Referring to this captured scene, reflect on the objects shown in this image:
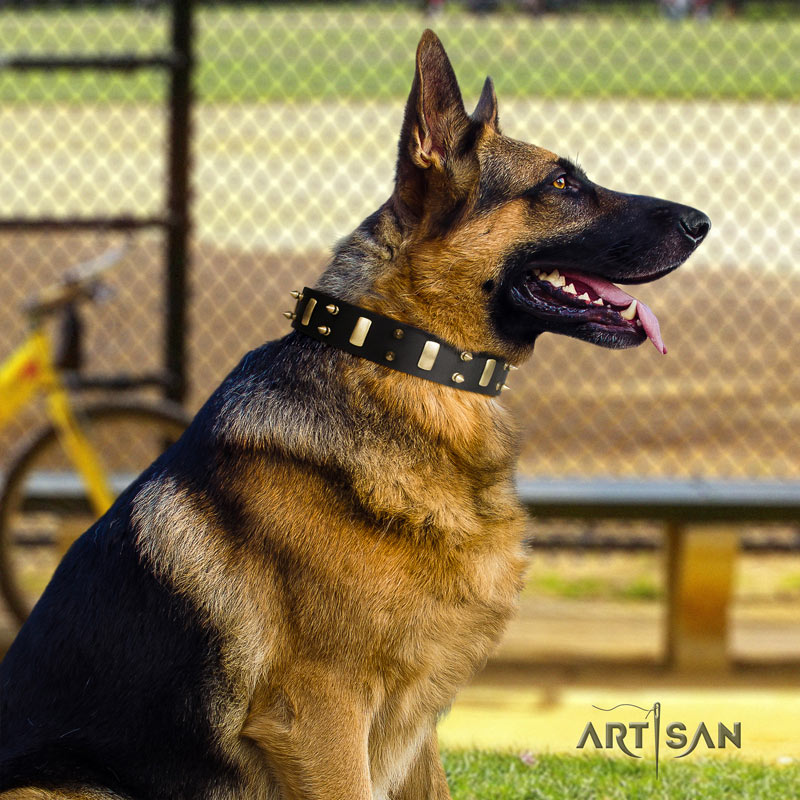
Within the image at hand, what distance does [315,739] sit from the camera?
2.21 meters

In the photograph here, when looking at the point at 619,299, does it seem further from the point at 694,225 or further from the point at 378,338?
the point at 378,338

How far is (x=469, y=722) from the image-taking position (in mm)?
4211

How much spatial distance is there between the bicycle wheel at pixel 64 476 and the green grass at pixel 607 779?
2070 millimetres

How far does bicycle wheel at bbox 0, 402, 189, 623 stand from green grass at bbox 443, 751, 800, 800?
2070 mm

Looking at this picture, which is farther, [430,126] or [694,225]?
[694,225]

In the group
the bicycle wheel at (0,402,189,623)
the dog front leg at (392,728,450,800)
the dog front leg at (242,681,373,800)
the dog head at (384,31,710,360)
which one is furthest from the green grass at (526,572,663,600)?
the dog front leg at (242,681,373,800)

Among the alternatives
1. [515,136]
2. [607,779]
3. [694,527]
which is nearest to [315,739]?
[607,779]

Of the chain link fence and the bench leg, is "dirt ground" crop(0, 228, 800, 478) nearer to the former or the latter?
the chain link fence

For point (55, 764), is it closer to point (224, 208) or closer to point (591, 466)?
point (591, 466)

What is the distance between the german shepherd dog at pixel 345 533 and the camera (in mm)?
2229

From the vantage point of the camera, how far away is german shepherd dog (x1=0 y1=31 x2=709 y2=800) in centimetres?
223

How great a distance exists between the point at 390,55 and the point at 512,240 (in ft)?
60.1

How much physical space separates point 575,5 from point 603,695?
468cm

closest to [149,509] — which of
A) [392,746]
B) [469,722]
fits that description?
[392,746]
